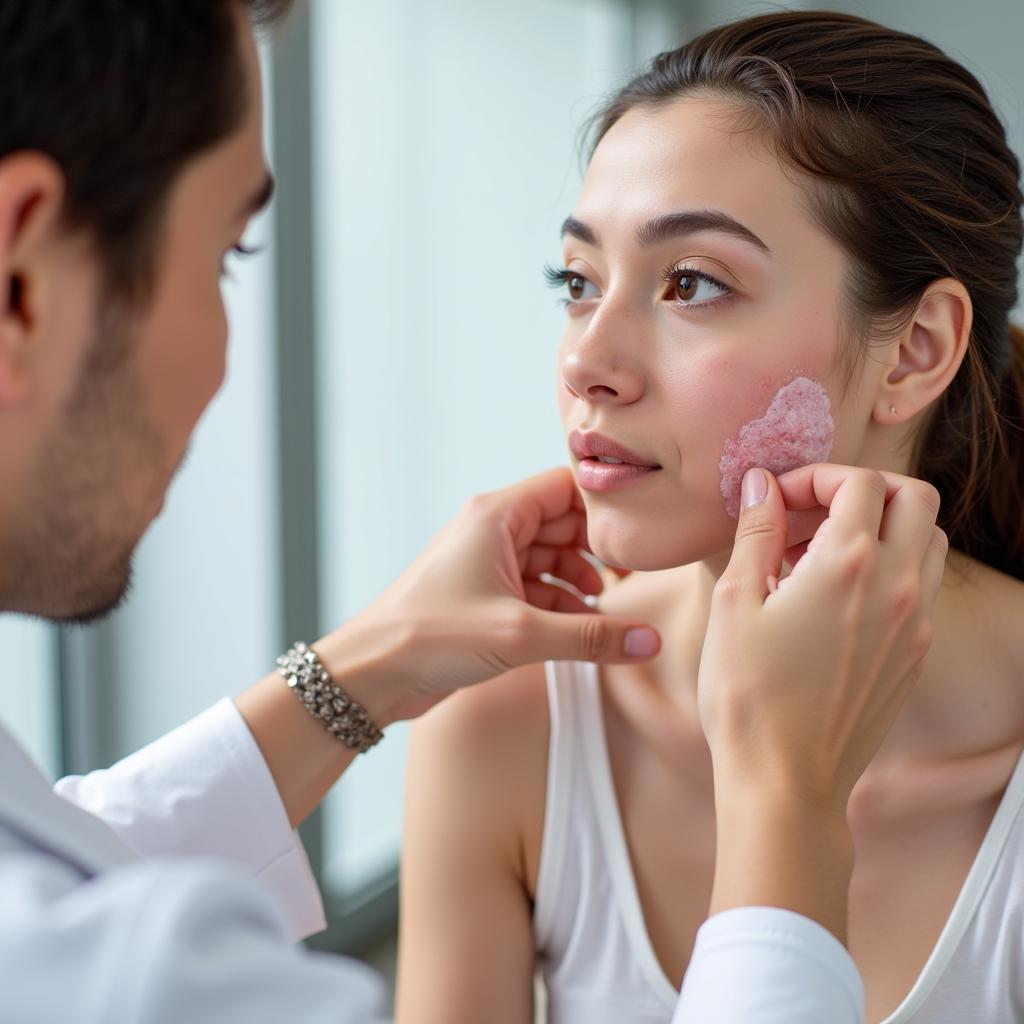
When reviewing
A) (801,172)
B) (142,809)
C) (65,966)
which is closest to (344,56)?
(801,172)

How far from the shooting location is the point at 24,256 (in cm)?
60

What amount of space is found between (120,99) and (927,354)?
772 millimetres

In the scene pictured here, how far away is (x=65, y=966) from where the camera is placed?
0.50 m

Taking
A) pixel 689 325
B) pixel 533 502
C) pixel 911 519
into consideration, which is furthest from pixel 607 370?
pixel 911 519

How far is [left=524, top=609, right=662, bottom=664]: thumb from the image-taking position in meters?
1.05

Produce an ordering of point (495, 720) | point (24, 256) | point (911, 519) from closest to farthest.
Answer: point (24, 256), point (911, 519), point (495, 720)

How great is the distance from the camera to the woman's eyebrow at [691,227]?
3.34 feet

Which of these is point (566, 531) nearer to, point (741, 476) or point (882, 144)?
point (741, 476)

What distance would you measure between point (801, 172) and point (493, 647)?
0.49 metres

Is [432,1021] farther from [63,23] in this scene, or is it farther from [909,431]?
[63,23]

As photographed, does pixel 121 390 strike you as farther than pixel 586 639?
No

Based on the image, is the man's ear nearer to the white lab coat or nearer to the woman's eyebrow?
the white lab coat

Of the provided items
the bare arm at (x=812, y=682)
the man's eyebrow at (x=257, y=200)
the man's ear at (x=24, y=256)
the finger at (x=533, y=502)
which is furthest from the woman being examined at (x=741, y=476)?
the man's ear at (x=24, y=256)

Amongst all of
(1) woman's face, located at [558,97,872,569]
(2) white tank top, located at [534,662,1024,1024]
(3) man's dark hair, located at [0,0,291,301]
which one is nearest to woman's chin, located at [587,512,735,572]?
(1) woman's face, located at [558,97,872,569]
